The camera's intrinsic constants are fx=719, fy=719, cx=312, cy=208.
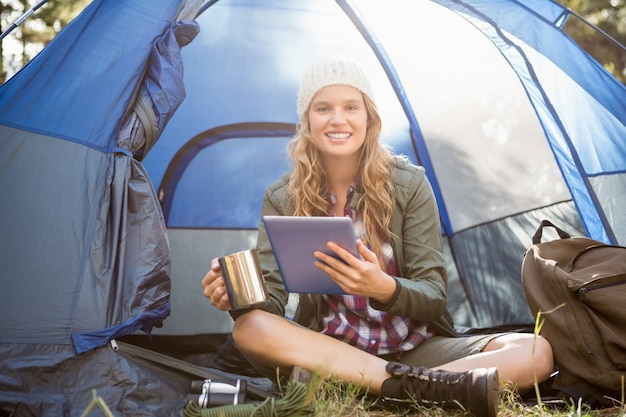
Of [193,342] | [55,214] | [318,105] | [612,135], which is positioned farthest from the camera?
[193,342]

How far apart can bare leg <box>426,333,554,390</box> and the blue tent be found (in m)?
0.58

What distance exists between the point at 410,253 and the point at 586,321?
0.52 meters

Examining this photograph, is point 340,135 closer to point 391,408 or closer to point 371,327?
point 371,327

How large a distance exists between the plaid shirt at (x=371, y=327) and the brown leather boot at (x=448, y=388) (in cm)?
26

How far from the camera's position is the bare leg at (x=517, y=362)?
1.85 meters

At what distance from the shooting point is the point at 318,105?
2.19 m

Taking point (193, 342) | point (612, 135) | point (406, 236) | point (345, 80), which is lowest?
point (193, 342)

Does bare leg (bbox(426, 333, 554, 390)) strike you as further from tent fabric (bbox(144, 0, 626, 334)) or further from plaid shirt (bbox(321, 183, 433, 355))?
tent fabric (bbox(144, 0, 626, 334))

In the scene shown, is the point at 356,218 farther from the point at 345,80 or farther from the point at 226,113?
the point at 226,113

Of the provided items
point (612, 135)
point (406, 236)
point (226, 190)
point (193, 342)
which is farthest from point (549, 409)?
point (226, 190)

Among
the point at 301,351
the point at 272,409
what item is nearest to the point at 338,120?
the point at 301,351

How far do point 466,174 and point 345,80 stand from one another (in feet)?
3.90

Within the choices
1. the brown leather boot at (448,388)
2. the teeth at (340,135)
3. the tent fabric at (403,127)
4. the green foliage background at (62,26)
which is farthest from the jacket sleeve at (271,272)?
the green foliage background at (62,26)

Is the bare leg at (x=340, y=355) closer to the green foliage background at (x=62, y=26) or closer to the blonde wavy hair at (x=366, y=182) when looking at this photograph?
the blonde wavy hair at (x=366, y=182)
